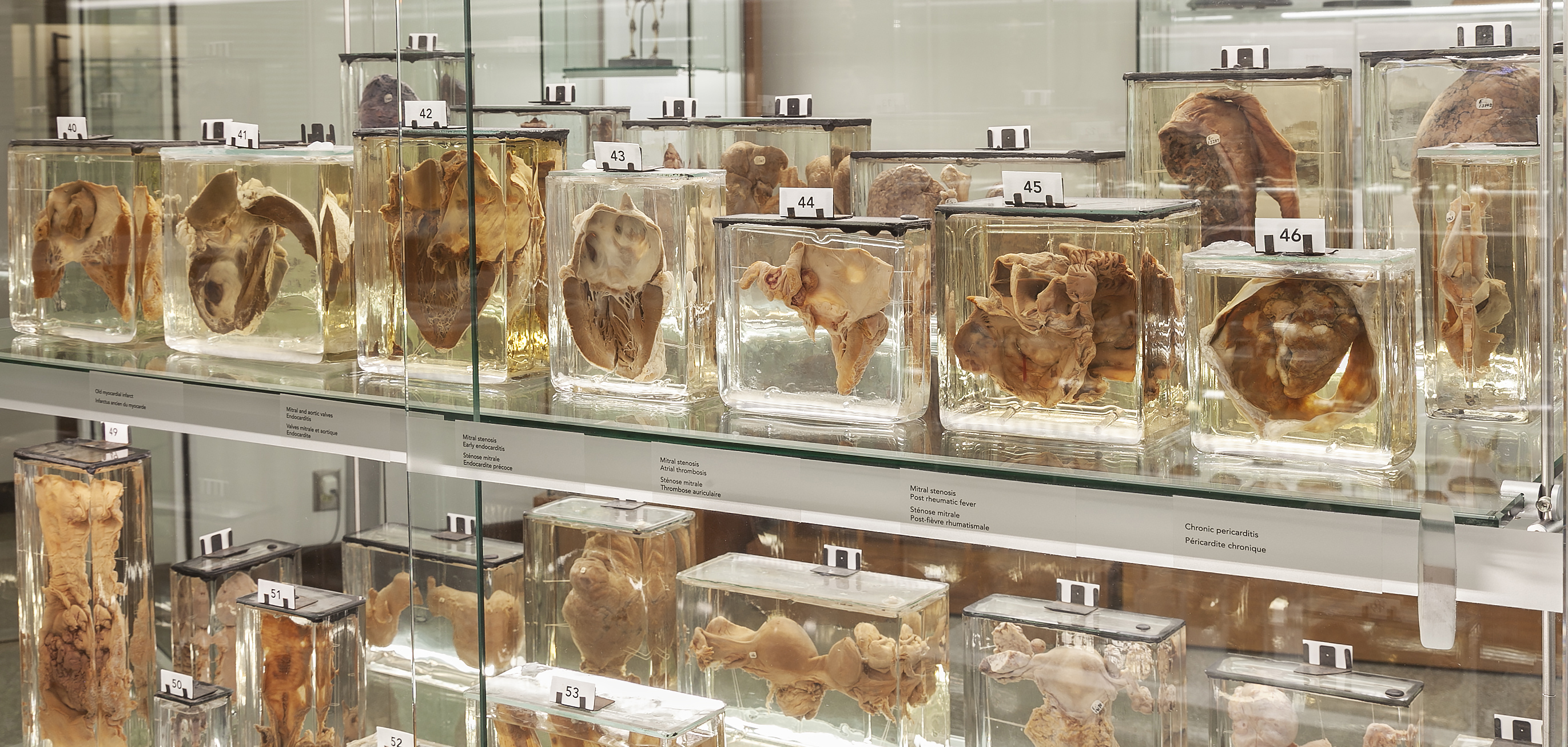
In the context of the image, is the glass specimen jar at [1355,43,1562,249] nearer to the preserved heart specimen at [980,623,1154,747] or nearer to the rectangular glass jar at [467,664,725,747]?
the preserved heart specimen at [980,623,1154,747]

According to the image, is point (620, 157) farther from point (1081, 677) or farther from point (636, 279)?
point (1081, 677)

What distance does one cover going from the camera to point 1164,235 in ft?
2.72

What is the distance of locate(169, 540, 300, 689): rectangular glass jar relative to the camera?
149 centimetres

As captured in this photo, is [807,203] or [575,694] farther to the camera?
[575,694]

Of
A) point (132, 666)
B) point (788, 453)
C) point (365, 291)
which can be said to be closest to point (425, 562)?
point (365, 291)

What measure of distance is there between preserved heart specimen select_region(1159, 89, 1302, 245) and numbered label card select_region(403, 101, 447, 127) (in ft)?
1.77

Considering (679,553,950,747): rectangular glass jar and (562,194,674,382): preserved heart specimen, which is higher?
(562,194,674,382): preserved heart specimen

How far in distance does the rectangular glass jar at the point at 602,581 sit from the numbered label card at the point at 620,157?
0.96 feet

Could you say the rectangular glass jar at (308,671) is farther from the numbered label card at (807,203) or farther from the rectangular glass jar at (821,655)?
the numbered label card at (807,203)

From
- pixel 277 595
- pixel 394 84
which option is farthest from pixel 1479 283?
pixel 277 595

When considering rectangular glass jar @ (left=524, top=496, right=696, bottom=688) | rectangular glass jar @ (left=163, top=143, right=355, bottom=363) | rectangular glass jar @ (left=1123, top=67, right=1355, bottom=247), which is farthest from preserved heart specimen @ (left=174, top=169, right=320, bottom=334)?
rectangular glass jar @ (left=1123, top=67, right=1355, bottom=247)

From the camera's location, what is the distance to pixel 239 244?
1229mm

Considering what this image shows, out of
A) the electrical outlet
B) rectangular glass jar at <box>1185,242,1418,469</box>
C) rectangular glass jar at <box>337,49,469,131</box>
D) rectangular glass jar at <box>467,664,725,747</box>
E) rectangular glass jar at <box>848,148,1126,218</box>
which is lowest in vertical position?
rectangular glass jar at <box>467,664,725,747</box>

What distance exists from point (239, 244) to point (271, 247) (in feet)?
0.11
